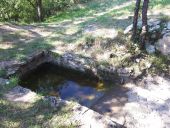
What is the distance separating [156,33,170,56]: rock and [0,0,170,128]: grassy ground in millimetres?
254

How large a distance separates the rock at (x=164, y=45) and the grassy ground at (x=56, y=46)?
0.25 meters

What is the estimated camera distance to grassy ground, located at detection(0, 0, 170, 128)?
8.34 metres

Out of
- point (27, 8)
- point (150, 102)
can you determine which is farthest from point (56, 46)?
point (27, 8)

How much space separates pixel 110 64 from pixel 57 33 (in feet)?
13.9

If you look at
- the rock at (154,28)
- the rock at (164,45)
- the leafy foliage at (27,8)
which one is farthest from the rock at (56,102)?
the leafy foliage at (27,8)

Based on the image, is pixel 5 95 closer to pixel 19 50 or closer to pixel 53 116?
pixel 53 116

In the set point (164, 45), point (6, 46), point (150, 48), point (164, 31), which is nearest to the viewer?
point (164, 45)

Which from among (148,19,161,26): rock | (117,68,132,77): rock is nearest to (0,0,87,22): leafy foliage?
(148,19,161,26): rock

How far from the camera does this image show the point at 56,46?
1295 centimetres

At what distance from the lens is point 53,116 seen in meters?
8.30

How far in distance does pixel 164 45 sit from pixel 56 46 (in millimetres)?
4695

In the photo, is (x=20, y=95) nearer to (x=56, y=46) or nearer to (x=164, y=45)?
(x=56, y=46)

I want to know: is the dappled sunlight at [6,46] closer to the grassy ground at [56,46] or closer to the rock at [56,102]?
the grassy ground at [56,46]

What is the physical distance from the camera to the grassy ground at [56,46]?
8344 millimetres
